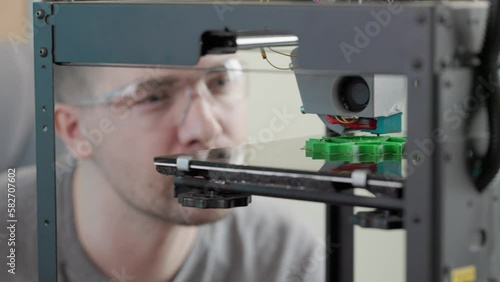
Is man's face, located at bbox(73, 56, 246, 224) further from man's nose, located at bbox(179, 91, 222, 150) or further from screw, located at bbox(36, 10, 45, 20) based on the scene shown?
screw, located at bbox(36, 10, 45, 20)

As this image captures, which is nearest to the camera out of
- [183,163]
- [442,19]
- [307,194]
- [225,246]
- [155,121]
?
[442,19]

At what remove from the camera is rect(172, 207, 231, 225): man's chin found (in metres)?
3.05

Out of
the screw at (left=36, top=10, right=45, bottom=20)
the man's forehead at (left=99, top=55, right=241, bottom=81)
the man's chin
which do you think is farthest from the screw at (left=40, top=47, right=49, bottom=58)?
the man's chin

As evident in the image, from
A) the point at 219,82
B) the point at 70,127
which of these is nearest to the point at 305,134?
the point at 219,82

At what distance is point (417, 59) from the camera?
1524 millimetres

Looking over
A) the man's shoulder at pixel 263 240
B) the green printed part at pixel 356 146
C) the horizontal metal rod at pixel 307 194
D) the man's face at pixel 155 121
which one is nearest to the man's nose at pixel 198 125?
the man's face at pixel 155 121

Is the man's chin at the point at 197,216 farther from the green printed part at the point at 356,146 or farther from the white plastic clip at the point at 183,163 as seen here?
the white plastic clip at the point at 183,163

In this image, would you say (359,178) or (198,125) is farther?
(198,125)

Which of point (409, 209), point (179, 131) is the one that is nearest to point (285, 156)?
point (409, 209)

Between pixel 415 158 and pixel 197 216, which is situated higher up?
pixel 415 158

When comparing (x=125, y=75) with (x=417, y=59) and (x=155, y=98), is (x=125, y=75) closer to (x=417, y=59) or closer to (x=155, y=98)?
(x=155, y=98)

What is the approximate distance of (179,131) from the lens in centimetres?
290

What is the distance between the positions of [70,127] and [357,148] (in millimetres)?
1162

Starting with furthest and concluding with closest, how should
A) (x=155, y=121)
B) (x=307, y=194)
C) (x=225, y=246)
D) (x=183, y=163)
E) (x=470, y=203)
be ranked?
(x=225, y=246) < (x=155, y=121) < (x=183, y=163) < (x=307, y=194) < (x=470, y=203)
